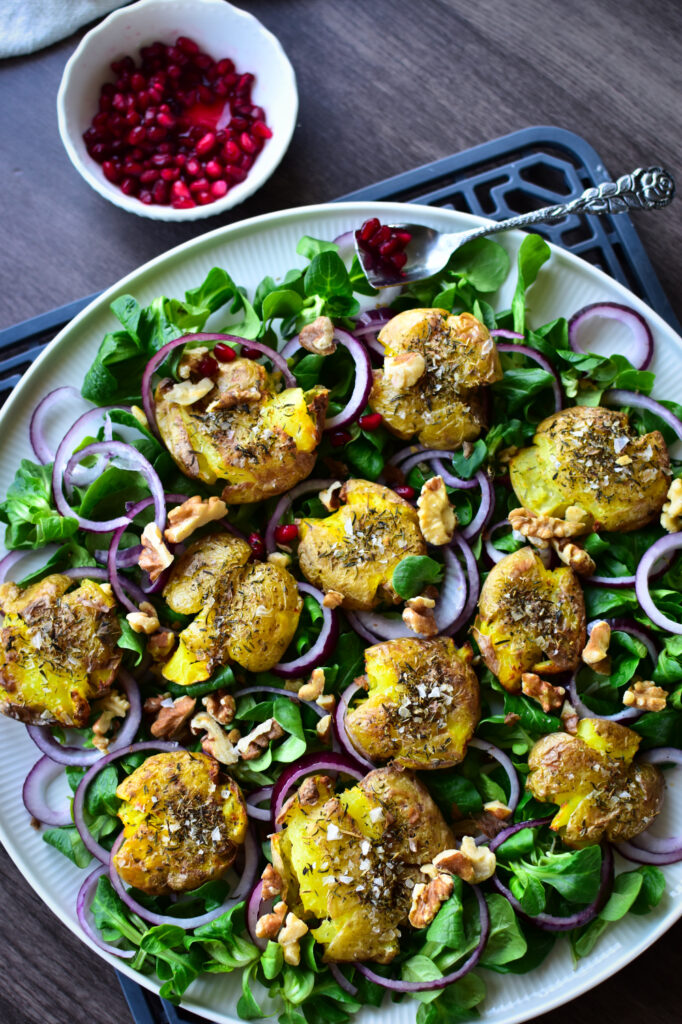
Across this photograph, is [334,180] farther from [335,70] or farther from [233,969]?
[233,969]

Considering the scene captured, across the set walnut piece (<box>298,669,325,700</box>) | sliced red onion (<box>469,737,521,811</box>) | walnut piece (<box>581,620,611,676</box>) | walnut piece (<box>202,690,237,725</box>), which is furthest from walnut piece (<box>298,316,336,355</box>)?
sliced red onion (<box>469,737,521,811</box>)

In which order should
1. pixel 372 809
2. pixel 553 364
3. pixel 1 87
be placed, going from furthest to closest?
pixel 1 87, pixel 553 364, pixel 372 809

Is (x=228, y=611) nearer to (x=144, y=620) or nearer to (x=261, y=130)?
(x=144, y=620)

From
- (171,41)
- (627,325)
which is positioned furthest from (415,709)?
(171,41)

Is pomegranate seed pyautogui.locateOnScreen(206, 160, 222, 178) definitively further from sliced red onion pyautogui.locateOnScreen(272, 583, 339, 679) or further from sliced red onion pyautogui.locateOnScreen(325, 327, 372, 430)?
sliced red onion pyautogui.locateOnScreen(272, 583, 339, 679)

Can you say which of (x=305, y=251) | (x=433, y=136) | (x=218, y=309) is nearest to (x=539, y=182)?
(x=433, y=136)

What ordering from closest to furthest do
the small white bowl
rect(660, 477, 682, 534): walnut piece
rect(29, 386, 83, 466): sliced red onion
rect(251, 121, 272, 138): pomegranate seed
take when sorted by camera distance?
1. rect(660, 477, 682, 534): walnut piece
2. rect(29, 386, 83, 466): sliced red onion
3. the small white bowl
4. rect(251, 121, 272, 138): pomegranate seed
